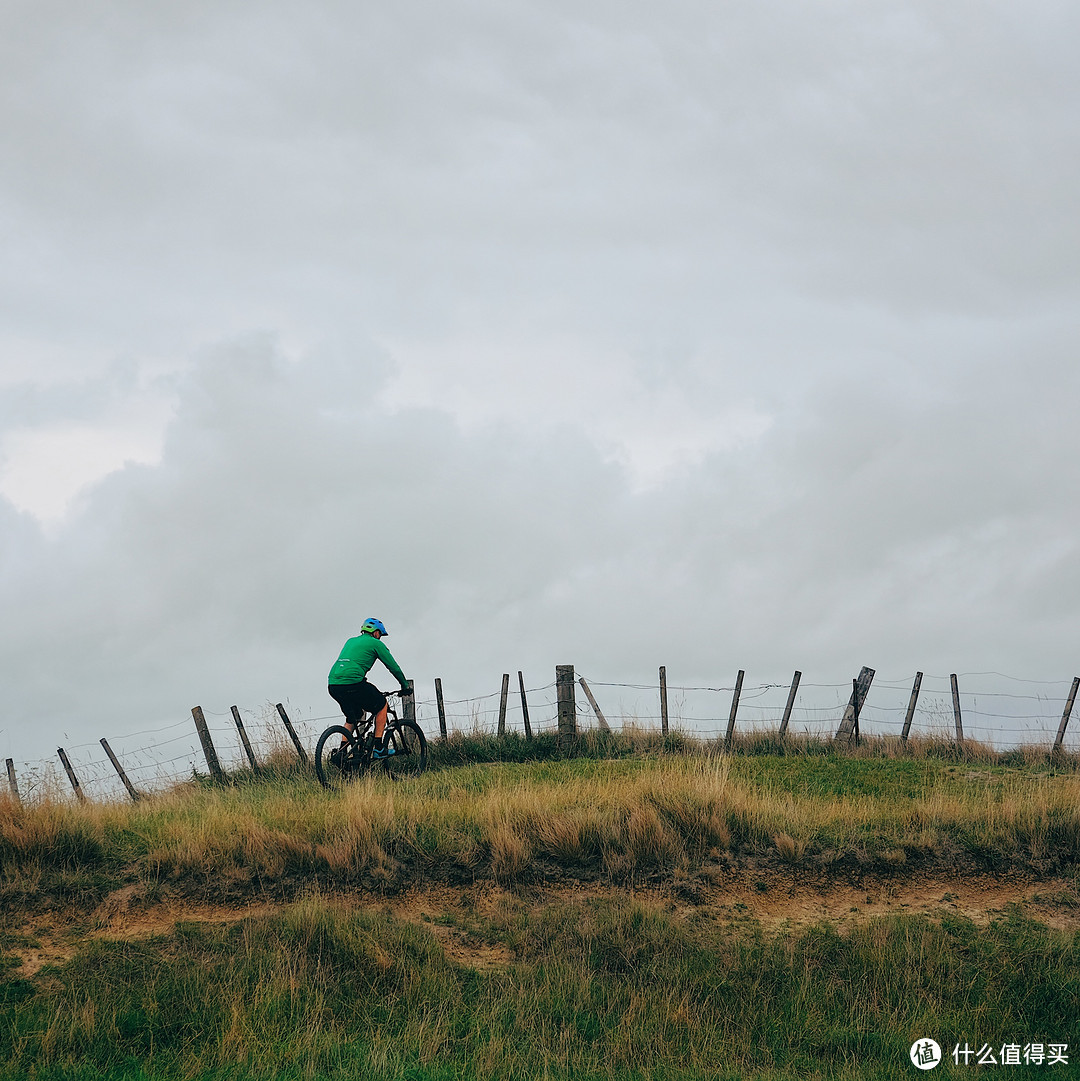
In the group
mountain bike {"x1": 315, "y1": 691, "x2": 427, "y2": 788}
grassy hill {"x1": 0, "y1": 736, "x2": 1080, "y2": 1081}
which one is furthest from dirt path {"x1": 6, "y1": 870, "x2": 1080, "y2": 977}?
mountain bike {"x1": 315, "y1": 691, "x2": 427, "y2": 788}

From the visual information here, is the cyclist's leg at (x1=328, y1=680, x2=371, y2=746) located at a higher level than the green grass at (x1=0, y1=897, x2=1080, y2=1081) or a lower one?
higher

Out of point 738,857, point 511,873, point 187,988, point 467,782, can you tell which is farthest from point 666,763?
point 187,988

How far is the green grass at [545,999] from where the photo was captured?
801 cm

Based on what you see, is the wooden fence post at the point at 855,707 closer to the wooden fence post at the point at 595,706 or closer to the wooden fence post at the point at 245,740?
the wooden fence post at the point at 595,706

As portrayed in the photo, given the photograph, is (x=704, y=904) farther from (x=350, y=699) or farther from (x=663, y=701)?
(x=663, y=701)

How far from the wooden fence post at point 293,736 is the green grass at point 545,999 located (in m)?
10.3

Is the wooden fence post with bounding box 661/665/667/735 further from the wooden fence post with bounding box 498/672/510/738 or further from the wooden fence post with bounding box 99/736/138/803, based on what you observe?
the wooden fence post with bounding box 99/736/138/803

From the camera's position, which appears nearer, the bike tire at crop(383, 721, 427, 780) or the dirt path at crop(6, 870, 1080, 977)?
the dirt path at crop(6, 870, 1080, 977)

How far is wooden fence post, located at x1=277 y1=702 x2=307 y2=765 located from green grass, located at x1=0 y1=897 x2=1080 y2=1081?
10.3 metres

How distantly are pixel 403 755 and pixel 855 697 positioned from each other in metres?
12.2

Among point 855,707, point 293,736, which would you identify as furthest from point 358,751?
point 855,707

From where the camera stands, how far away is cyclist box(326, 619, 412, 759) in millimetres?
15211

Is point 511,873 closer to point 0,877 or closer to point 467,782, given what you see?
point 467,782

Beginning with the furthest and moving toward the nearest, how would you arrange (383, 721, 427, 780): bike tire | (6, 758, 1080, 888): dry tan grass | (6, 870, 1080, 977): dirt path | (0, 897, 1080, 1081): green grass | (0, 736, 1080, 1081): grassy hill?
1. (383, 721, 427, 780): bike tire
2. (6, 758, 1080, 888): dry tan grass
3. (6, 870, 1080, 977): dirt path
4. (0, 736, 1080, 1081): grassy hill
5. (0, 897, 1080, 1081): green grass
